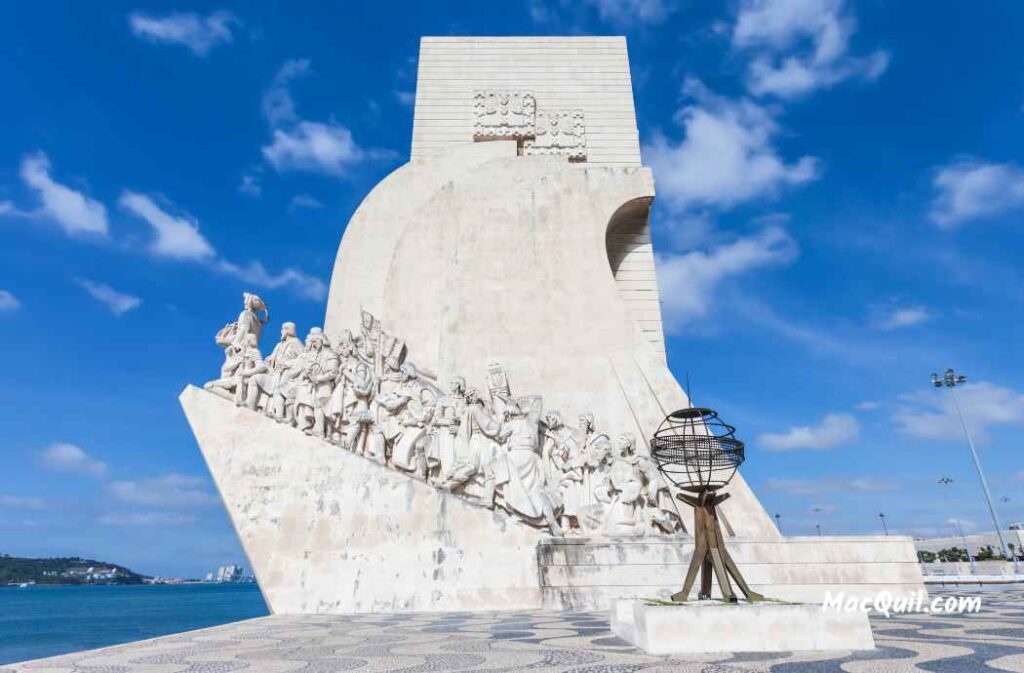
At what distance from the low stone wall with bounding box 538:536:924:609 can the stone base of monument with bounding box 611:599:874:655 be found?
9.77 feet

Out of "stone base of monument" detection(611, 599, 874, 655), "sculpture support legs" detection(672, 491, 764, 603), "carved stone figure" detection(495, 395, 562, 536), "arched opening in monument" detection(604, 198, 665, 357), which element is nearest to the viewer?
"stone base of monument" detection(611, 599, 874, 655)

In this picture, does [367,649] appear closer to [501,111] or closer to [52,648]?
[52,648]

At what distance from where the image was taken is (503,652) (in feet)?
11.1

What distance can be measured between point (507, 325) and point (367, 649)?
7.35 m

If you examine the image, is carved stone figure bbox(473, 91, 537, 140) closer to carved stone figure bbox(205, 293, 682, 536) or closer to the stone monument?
the stone monument

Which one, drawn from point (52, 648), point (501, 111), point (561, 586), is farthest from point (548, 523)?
point (501, 111)

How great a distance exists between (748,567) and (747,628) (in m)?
3.76

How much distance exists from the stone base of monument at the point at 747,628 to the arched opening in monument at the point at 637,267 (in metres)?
9.04

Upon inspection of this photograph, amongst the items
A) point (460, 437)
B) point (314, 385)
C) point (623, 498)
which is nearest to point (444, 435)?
point (460, 437)

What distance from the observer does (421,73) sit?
15531mm

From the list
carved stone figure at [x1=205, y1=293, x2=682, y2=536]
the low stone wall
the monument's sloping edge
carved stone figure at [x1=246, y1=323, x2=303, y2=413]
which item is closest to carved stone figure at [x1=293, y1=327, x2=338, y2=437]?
carved stone figure at [x1=205, y1=293, x2=682, y2=536]

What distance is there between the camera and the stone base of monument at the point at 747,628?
3.15m

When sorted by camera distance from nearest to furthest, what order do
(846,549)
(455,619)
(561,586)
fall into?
(455,619)
(561,586)
(846,549)

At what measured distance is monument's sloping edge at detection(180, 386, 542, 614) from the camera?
659 centimetres
